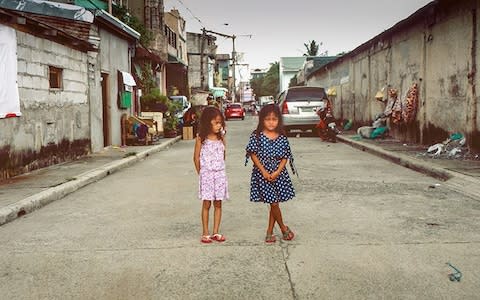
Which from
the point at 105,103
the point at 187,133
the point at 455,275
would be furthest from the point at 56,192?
the point at 187,133

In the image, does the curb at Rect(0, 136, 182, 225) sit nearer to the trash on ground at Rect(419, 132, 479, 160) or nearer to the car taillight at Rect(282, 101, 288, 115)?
the trash on ground at Rect(419, 132, 479, 160)

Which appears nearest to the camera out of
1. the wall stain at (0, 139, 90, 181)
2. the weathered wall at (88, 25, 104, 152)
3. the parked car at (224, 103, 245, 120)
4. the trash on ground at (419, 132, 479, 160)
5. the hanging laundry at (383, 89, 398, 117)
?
the wall stain at (0, 139, 90, 181)

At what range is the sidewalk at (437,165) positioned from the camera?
27.1ft

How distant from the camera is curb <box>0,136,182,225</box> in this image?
6.72 m

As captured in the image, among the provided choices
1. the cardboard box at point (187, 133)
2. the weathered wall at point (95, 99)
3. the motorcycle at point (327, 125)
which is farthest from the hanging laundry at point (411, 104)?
the cardboard box at point (187, 133)

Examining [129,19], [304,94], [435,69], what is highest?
[129,19]

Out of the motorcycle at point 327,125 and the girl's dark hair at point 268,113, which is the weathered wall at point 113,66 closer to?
the motorcycle at point 327,125

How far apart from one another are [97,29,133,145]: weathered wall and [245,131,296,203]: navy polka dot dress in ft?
39.0

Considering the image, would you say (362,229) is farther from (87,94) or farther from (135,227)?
(87,94)

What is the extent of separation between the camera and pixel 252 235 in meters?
5.55

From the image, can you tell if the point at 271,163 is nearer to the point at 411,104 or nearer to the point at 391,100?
the point at 411,104

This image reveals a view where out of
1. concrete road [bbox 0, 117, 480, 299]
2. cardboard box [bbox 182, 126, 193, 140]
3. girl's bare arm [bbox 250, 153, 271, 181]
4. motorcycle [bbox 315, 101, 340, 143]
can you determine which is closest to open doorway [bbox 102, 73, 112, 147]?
cardboard box [bbox 182, 126, 193, 140]

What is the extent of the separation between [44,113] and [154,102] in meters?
11.6

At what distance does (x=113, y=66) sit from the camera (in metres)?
18.0
